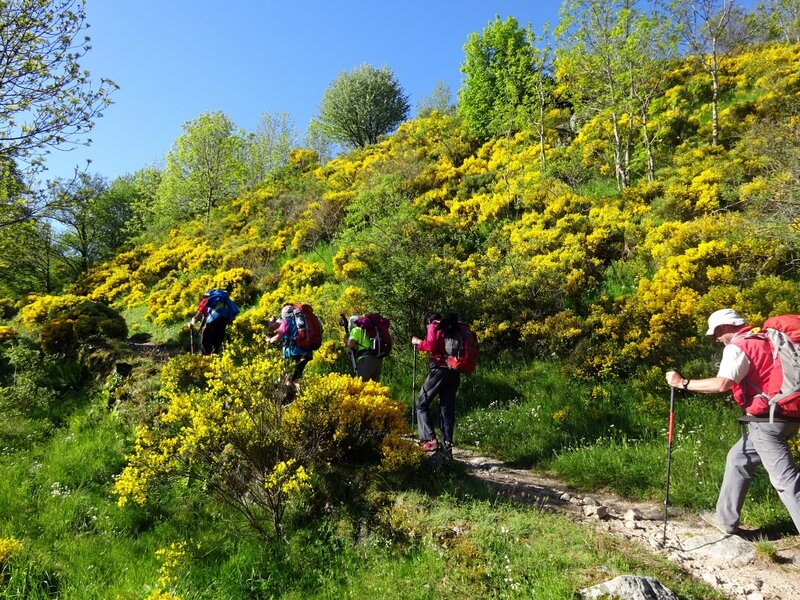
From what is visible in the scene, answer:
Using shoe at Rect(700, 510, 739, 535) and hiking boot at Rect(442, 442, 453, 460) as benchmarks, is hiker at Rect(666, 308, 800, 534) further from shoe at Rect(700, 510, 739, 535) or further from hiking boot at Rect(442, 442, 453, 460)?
hiking boot at Rect(442, 442, 453, 460)

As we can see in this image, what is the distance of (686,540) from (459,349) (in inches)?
117

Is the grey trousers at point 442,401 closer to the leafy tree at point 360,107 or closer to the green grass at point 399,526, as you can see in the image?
the green grass at point 399,526

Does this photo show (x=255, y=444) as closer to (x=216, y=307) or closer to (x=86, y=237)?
(x=216, y=307)

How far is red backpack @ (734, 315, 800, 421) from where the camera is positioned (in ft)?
11.7

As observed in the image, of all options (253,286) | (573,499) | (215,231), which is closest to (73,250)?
(215,231)

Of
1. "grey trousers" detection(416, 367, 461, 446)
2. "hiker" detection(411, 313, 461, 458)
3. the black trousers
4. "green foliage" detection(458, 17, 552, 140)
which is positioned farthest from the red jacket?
"green foliage" detection(458, 17, 552, 140)

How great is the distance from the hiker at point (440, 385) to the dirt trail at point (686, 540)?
73 cm

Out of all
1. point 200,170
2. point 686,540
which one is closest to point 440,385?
point 686,540

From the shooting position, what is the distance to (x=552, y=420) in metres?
6.77

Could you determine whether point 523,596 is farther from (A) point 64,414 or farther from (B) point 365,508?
(A) point 64,414

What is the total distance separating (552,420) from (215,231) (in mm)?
20801

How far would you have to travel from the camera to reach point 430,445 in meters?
5.90

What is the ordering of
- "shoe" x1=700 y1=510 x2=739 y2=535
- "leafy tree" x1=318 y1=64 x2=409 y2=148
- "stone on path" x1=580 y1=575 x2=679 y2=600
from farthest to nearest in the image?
"leafy tree" x1=318 y1=64 x2=409 y2=148, "shoe" x1=700 y1=510 x2=739 y2=535, "stone on path" x1=580 y1=575 x2=679 y2=600

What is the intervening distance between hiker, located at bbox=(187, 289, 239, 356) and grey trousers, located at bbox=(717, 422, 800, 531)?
25.6 ft
